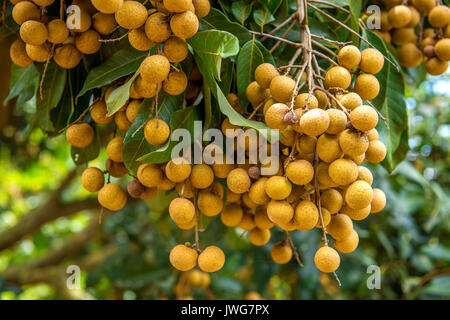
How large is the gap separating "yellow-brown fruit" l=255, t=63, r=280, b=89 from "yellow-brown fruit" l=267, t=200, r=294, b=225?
0.64ft

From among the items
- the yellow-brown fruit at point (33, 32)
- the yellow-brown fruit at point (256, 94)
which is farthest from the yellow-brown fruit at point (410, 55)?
the yellow-brown fruit at point (33, 32)

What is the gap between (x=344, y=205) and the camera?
Answer: 67cm

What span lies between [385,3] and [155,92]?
0.58 m

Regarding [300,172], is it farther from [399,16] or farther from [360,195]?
[399,16]

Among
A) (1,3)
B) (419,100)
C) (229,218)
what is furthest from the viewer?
(419,100)

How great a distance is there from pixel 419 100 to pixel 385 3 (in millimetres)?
1555

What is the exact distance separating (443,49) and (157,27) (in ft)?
2.03

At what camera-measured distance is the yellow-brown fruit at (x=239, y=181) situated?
2.15 feet

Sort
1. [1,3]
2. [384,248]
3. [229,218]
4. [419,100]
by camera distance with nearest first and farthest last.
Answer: [229,218] < [1,3] < [384,248] < [419,100]

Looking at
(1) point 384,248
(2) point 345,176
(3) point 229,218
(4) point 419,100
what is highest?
(2) point 345,176

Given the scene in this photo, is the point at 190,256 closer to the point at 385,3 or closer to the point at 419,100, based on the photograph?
the point at 385,3
